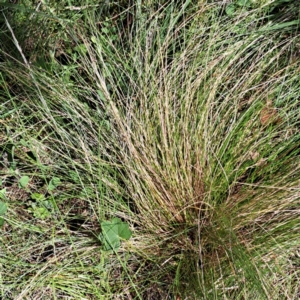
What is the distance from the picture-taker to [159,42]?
59.4 inches

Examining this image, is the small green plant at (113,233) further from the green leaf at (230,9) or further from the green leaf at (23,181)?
the green leaf at (230,9)

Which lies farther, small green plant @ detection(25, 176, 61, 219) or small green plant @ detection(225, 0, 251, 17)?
small green plant @ detection(225, 0, 251, 17)

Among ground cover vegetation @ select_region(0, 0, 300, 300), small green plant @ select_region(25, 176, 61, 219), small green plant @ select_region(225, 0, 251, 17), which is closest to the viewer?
ground cover vegetation @ select_region(0, 0, 300, 300)

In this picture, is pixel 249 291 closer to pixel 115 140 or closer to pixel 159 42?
pixel 115 140

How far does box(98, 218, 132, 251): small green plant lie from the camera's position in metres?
1.38

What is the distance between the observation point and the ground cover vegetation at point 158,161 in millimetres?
1370

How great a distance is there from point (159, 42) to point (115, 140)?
38 cm

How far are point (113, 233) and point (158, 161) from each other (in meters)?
0.28

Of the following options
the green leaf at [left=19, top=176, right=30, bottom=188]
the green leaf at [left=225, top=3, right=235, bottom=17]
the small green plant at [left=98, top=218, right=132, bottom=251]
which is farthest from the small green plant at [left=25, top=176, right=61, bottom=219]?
the green leaf at [left=225, top=3, right=235, bottom=17]

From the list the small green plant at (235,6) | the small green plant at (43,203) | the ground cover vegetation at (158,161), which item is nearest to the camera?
the ground cover vegetation at (158,161)

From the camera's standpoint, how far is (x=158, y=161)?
147cm

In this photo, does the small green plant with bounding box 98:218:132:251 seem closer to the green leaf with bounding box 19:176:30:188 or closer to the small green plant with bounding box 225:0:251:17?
the green leaf with bounding box 19:176:30:188

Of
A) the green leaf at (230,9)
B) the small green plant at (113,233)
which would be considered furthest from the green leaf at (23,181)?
the green leaf at (230,9)

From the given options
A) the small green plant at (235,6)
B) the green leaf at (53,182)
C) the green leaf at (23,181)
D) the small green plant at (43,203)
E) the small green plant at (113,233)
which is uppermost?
the small green plant at (235,6)
